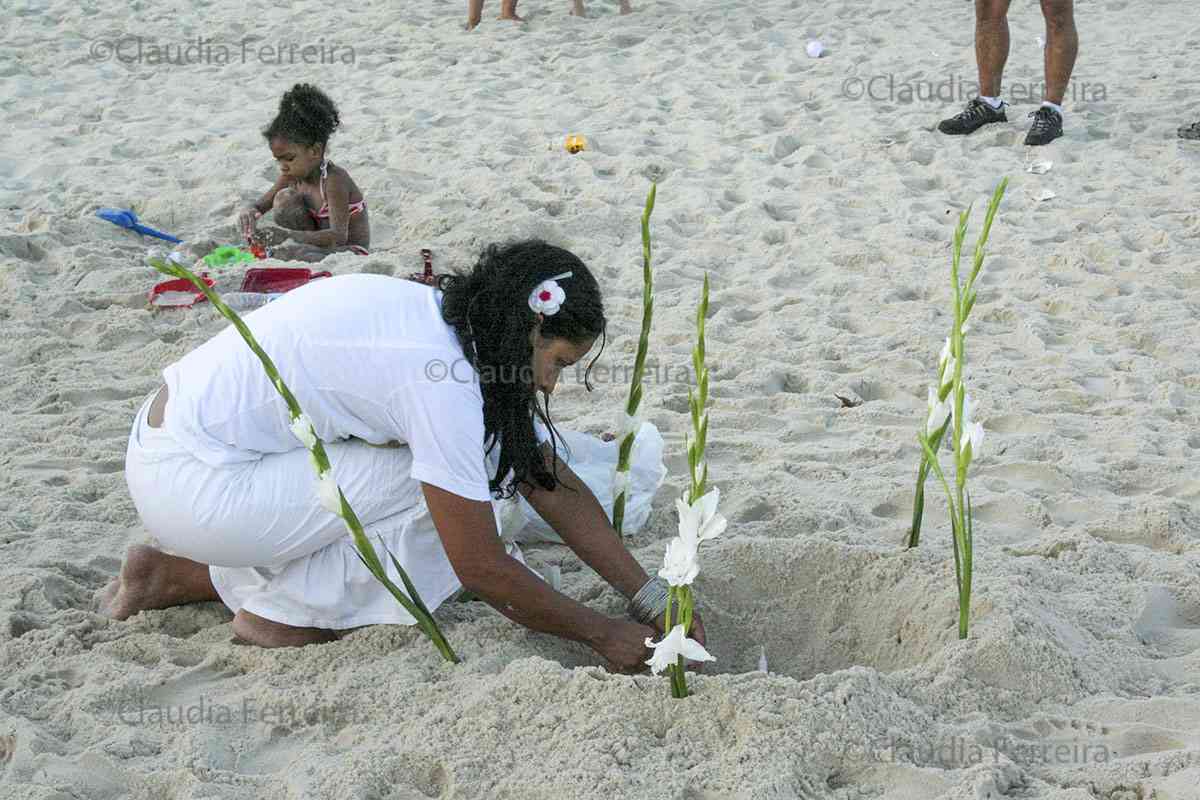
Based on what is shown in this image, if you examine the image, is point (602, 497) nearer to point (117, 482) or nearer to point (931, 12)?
point (117, 482)

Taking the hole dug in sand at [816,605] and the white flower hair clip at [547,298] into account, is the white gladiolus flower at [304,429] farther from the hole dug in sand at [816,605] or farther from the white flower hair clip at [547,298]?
the hole dug in sand at [816,605]

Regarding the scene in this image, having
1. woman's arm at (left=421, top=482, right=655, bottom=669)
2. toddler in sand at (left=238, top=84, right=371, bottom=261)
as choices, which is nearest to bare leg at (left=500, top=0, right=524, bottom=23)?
toddler in sand at (left=238, top=84, right=371, bottom=261)

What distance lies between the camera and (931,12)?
292 inches

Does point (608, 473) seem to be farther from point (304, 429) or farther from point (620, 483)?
point (304, 429)

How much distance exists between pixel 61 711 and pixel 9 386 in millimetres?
1640

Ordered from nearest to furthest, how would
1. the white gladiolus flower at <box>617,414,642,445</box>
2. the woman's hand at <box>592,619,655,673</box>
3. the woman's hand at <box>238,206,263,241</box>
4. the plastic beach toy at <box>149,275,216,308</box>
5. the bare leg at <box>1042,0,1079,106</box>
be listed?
the woman's hand at <box>592,619,655,673</box>
the white gladiolus flower at <box>617,414,642,445</box>
the plastic beach toy at <box>149,275,216,308</box>
the woman's hand at <box>238,206,263,241</box>
the bare leg at <box>1042,0,1079,106</box>

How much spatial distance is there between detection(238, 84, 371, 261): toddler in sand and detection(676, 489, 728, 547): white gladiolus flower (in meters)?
2.86

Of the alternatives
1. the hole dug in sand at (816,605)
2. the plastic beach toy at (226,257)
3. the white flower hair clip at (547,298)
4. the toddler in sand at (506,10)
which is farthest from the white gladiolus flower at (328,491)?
the toddler in sand at (506,10)

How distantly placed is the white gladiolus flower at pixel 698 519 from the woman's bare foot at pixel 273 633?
→ 870 millimetres

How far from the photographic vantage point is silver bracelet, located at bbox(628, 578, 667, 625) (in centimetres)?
223

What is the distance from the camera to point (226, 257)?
4230 millimetres

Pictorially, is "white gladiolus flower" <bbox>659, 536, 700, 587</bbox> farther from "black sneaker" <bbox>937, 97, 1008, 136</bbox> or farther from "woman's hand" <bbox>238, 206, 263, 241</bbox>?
"black sneaker" <bbox>937, 97, 1008, 136</bbox>

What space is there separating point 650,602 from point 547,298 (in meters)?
0.63

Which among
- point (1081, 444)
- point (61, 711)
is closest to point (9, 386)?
point (61, 711)
